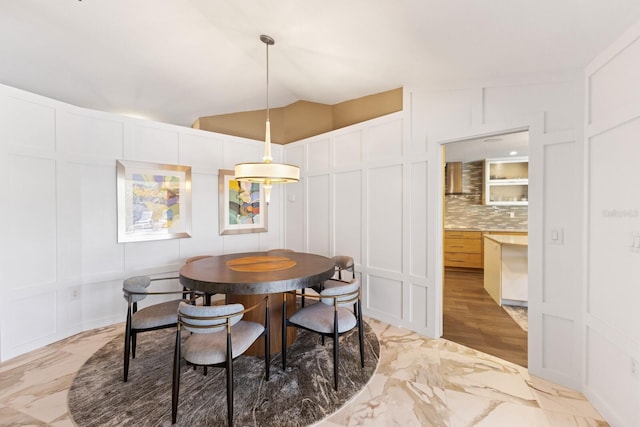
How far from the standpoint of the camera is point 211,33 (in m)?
2.73

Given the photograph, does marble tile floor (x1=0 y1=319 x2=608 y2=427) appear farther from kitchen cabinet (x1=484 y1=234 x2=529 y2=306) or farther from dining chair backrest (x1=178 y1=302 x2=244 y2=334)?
kitchen cabinet (x1=484 y1=234 x2=529 y2=306)

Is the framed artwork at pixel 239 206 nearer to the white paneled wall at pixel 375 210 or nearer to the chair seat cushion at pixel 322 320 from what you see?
the white paneled wall at pixel 375 210

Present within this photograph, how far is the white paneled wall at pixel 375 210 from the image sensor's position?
3.10 m

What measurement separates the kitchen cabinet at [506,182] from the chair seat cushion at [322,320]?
5.44 m

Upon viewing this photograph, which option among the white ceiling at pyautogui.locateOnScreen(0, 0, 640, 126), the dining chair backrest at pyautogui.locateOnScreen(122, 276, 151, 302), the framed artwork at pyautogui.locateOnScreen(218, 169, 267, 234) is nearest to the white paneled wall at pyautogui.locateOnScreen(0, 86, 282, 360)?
the framed artwork at pyautogui.locateOnScreen(218, 169, 267, 234)

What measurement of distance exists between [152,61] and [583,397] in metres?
4.98

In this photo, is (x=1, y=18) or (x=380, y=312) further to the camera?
(x=380, y=312)

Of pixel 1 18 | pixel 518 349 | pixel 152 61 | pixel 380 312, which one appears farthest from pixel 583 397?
pixel 1 18

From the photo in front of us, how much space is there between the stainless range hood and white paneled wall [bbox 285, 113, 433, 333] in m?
3.64

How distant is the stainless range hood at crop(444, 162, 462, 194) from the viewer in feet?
21.0

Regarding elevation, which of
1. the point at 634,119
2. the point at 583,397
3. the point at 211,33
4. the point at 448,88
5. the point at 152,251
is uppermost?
the point at 211,33

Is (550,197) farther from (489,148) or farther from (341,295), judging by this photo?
(489,148)

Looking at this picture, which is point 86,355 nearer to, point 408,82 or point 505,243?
point 408,82

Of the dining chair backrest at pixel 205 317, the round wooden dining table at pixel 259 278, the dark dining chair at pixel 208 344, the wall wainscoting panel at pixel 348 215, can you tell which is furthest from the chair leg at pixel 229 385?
the wall wainscoting panel at pixel 348 215
